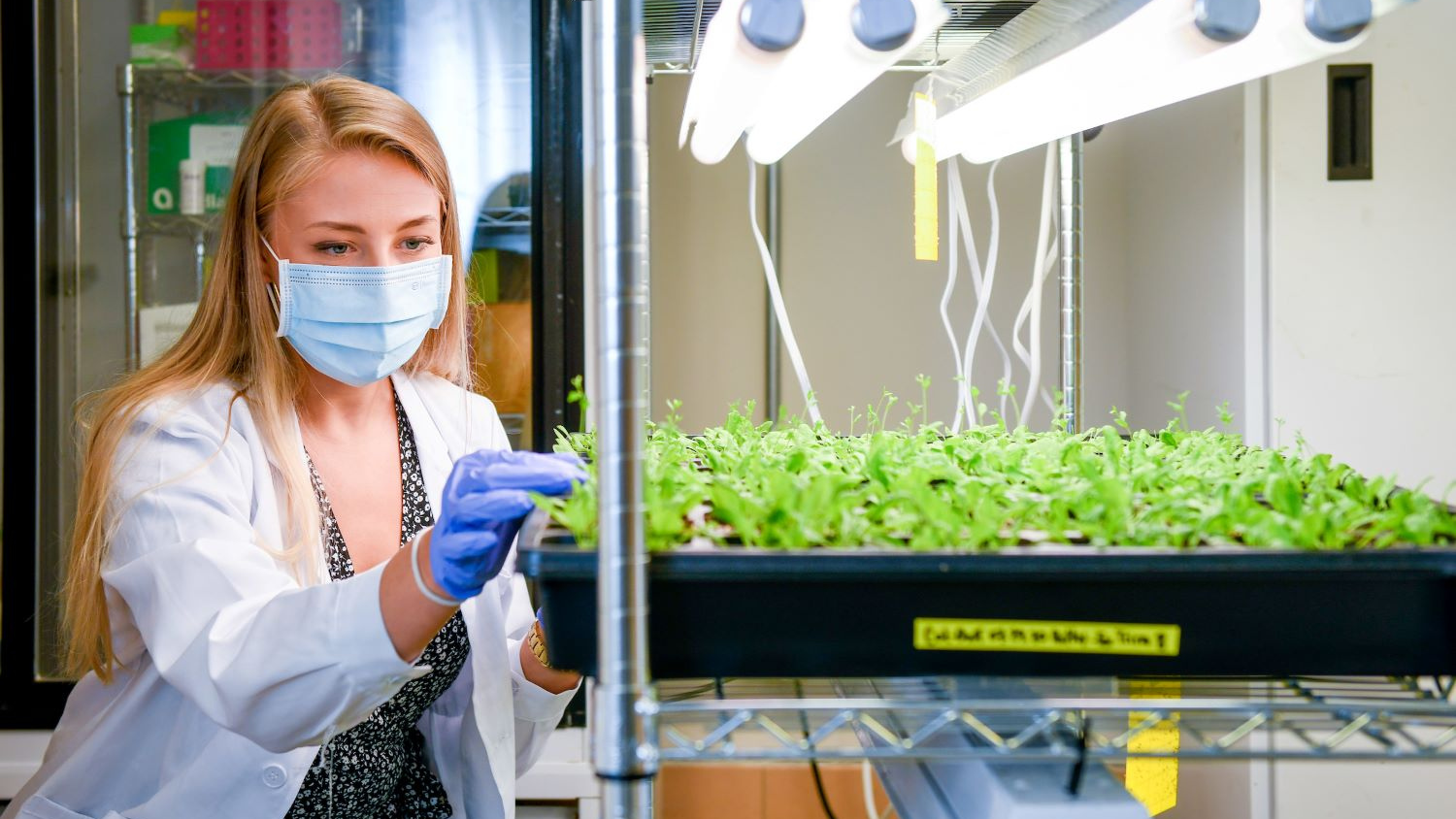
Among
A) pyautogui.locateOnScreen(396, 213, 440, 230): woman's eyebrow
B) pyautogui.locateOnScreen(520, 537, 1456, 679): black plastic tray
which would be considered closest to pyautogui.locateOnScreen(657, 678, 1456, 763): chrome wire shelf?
pyautogui.locateOnScreen(520, 537, 1456, 679): black plastic tray

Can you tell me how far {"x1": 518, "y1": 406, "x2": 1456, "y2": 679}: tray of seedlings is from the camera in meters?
0.62

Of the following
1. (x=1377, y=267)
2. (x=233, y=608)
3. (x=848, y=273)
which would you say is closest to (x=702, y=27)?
(x=233, y=608)

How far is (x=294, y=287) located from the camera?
1.28m

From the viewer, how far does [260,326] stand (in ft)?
4.32

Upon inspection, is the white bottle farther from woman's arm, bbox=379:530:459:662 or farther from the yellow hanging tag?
the yellow hanging tag

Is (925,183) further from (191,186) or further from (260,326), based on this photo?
(191,186)

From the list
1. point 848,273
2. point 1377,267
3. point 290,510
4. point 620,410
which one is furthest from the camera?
point 848,273

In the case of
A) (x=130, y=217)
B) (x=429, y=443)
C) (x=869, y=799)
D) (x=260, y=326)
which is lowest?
(x=869, y=799)

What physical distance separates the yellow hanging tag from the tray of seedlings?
1.12ft

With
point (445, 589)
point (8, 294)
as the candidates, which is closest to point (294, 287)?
point (445, 589)

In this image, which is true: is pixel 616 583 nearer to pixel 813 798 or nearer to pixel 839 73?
pixel 839 73

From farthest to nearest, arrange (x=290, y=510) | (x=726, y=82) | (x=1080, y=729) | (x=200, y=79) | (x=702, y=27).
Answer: (x=200, y=79) < (x=290, y=510) < (x=702, y=27) < (x=726, y=82) < (x=1080, y=729)

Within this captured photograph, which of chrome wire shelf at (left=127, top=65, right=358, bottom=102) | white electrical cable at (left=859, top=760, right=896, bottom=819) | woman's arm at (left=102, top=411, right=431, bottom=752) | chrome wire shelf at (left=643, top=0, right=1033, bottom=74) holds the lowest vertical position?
white electrical cable at (left=859, top=760, right=896, bottom=819)

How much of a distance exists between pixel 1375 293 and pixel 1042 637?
1.48m
